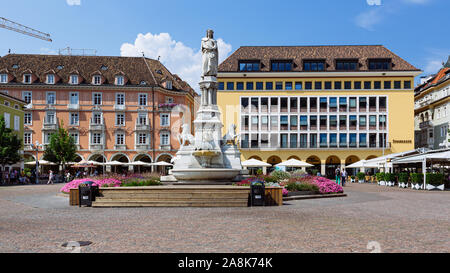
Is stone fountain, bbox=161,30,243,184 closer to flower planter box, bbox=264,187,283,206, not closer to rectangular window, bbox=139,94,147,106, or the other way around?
flower planter box, bbox=264,187,283,206

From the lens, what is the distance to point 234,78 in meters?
68.3

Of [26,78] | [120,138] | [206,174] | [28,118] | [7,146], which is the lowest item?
[206,174]

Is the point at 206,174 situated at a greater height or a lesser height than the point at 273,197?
greater

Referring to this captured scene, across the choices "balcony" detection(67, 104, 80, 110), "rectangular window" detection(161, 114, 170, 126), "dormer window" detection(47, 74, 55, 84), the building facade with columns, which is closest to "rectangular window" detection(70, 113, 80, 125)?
"balcony" detection(67, 104, 80, 110)

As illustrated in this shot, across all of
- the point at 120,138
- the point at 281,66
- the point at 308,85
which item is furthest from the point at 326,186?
the point at 120,138

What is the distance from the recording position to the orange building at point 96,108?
66500 millimetres

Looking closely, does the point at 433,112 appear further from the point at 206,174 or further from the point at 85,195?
the point at 85,195

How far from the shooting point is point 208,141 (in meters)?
26.9

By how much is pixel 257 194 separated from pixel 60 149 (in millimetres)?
45874

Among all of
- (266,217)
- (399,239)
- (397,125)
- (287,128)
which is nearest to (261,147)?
(287,128)

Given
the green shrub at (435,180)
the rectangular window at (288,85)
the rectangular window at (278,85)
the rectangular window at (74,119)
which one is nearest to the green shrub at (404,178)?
the green shrub at (435,180)

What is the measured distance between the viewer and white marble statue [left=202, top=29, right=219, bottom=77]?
27.8 meters

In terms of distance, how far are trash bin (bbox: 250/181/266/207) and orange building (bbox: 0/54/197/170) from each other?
49.7m
